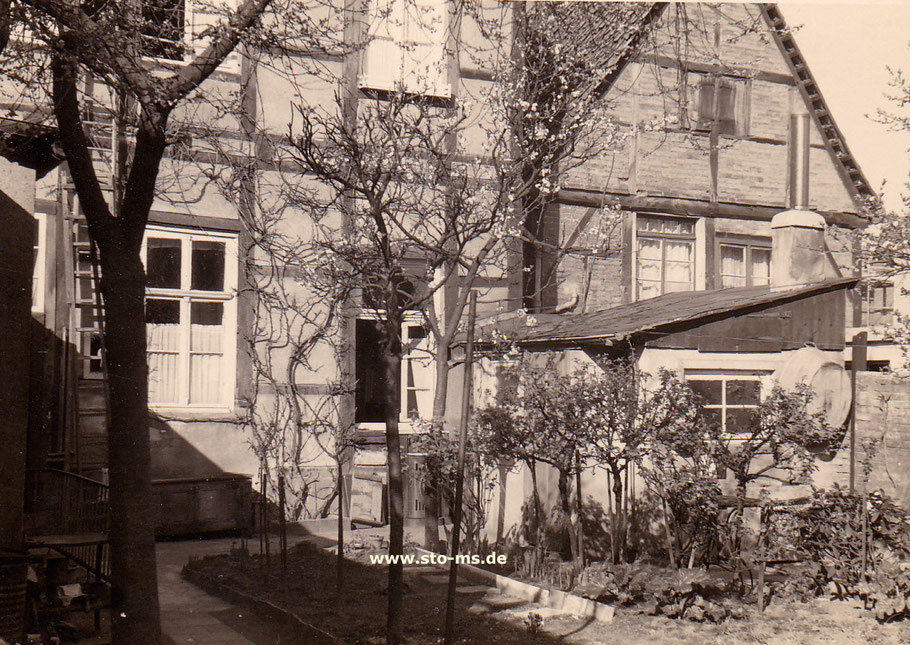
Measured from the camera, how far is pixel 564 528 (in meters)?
9.98

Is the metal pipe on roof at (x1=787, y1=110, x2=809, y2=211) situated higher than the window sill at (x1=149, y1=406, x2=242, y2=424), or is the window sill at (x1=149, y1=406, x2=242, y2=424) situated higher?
the metal pipe on roof at (x1=787, y1=110, x2=809, y2=211)

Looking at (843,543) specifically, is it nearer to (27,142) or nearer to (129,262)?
(129,262)

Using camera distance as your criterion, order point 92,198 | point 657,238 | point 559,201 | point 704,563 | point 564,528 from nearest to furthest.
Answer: point 92,198 < point 704,563 < point 564,528 < point 559,201 < point 657,238

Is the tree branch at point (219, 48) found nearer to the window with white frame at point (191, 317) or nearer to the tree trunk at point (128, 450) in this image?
the tree trunk at point (128, 450)

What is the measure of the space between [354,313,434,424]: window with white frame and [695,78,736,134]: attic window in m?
6.37

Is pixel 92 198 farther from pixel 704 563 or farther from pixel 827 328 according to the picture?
pixel 827 328

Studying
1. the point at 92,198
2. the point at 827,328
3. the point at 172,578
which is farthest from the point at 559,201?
the point at 92,198

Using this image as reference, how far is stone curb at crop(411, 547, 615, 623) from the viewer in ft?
23.1

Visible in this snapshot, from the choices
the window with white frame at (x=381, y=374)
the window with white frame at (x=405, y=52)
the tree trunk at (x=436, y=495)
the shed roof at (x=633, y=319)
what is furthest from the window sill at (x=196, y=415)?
the window with white frame at (x=405, y=52)

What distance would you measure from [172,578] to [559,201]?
805 centimetres

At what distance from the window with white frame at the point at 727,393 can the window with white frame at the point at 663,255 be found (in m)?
4.08

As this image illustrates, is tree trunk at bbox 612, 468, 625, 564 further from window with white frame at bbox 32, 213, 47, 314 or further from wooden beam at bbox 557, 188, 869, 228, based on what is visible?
window with white frame at bbox 32, 213, 47, 314

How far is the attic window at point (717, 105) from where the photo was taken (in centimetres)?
1523

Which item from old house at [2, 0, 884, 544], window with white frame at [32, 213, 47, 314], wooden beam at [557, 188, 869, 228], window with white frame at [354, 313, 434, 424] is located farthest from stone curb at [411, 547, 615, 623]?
wooden beam at [557, 188, 869, 228]
